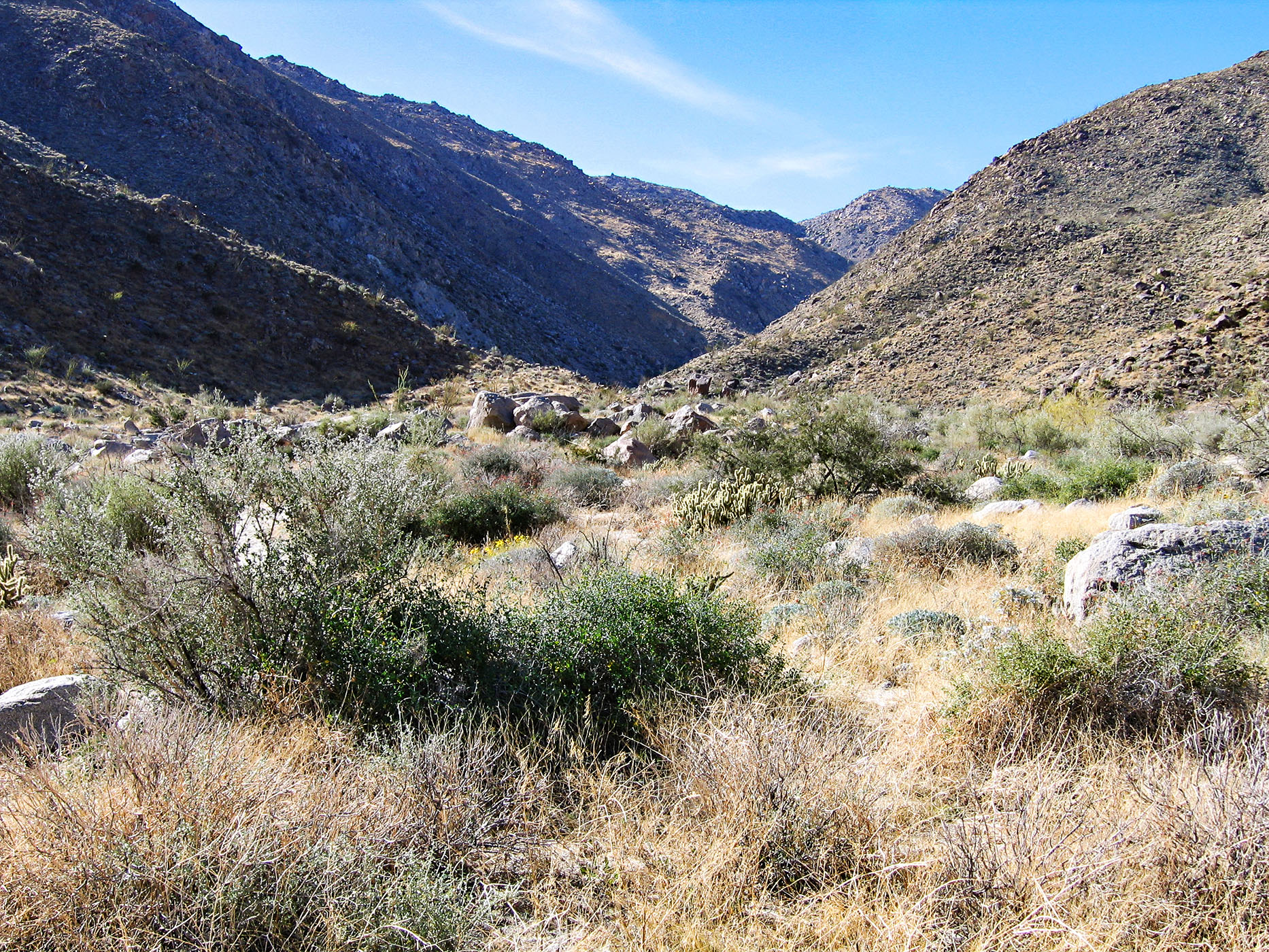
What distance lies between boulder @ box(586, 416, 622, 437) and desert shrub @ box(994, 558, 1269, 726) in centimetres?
1305

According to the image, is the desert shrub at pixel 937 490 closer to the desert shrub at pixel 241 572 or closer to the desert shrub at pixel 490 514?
the desert shrub at pixel 490 514

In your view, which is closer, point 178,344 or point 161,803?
point 161,803

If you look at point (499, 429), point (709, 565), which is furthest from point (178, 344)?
point (709, 565)

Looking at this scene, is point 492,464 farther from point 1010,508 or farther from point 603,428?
point 1010,508

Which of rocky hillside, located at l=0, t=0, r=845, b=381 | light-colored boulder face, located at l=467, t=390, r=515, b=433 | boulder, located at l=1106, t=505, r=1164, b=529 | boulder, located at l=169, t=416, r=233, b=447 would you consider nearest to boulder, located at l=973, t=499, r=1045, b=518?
boulder, located at l=1106, t=505, r=1164, b=529

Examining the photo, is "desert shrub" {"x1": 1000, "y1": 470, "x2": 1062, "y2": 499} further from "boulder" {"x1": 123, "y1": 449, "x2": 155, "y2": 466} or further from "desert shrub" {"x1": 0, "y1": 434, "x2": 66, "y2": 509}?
"desert shrub" {"x1": 0, "y1": 434, "x2": 66, "y2": 509}

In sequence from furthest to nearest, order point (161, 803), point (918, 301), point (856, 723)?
Answer: point (918, 301) < point (856, 723) < point (161, 803)

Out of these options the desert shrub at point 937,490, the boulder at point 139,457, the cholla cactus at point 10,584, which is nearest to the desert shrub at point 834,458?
the desert shrub at point 937,490

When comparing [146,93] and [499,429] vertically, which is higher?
[146,93]

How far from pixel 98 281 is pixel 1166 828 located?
28.0 m

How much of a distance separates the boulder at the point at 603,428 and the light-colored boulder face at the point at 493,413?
188 cm

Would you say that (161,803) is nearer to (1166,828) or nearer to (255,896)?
(255,896)

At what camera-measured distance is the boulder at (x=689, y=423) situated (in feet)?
50.0

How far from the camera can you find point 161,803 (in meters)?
2.15
